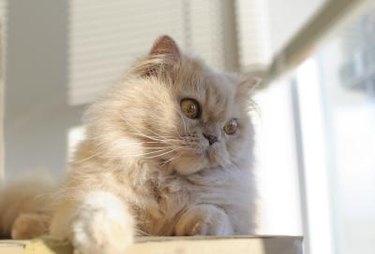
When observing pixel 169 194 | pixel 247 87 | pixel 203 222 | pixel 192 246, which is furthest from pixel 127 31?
pixel 192 246

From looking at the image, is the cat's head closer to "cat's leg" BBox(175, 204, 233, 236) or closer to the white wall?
"cat's leg" BBox(175, 204, 233, 236)

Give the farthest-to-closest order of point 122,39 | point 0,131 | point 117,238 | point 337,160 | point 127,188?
point 122,39 → point 337,160 → point 0,131 → point 127,188 → point 117,238

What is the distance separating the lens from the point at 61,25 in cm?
193

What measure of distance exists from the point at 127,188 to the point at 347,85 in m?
1.07

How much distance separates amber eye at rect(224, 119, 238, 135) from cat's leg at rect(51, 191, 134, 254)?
1.00 feet

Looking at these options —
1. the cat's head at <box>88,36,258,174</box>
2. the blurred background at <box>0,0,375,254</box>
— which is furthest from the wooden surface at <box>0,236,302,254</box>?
the blurred background at <box>0,0,375,254</box>

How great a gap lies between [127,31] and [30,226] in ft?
3.21

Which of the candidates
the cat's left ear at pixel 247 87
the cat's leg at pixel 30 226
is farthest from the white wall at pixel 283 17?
the cat's leg at pixel 30 226

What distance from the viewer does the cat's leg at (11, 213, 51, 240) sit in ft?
3.92

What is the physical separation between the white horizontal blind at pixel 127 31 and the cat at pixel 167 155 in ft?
2.76

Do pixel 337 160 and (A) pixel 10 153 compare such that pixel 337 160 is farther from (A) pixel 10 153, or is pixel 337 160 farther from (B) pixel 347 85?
(A) pixel 10 153

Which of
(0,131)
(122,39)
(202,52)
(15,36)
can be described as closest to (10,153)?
(0,131)

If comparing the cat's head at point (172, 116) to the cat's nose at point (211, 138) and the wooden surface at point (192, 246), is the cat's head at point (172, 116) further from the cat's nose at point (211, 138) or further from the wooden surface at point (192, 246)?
the wooden surface at point (192, 246)

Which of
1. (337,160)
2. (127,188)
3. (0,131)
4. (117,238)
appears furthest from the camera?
(337,160)
